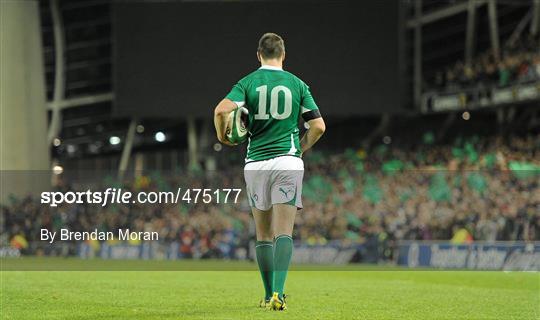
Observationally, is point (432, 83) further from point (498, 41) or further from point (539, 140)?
point (539, 140)

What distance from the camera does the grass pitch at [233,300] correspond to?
28.9ft

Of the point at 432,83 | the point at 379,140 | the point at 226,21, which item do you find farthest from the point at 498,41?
the point at 226,21

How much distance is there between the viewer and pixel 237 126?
28.6ft

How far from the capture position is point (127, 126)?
57.8 metres

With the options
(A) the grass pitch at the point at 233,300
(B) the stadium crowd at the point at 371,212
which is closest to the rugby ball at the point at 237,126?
(A) the grass pitch at the point at 233,300

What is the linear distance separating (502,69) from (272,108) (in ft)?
113

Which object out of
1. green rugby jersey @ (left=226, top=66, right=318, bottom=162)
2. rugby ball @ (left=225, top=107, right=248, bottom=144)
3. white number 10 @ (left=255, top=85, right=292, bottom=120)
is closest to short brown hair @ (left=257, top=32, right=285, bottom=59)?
green rugby jersey @ (left=226, top=66, right=318, bottom=162)

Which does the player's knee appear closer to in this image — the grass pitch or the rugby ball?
the grass pitch

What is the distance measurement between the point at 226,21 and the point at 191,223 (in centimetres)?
1775

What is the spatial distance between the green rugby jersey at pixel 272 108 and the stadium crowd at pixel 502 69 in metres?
31.4

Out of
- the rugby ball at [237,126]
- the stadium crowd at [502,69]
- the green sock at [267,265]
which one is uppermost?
the stadium crowd at [502,69]

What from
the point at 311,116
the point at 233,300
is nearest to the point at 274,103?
the point at 311,116

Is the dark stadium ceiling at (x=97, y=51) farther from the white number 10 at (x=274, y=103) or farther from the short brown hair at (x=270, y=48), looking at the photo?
the white number 10 at (x=274, y=103)

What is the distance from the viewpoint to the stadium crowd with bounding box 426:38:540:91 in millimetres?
39812
